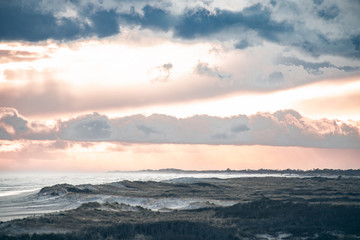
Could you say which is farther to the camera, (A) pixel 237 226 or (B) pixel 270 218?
(B) pixel 270 218

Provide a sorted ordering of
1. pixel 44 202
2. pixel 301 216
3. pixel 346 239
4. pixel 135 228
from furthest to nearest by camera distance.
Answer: pixel 44 202 < pixel 301 216 < pixel 135 228 < pixel 346 239

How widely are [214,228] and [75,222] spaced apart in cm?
1802

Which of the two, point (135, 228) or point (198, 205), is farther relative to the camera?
point (198, 205)

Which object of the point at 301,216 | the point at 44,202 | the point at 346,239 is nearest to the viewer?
the point at 346,239

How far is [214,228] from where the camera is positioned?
51438 millimetres

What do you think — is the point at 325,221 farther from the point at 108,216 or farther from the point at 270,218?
the point at 108,216

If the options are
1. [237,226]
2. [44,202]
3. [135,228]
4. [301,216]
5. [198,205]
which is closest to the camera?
[135,228]

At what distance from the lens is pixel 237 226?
54438mm

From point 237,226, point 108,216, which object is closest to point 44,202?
point 108,216

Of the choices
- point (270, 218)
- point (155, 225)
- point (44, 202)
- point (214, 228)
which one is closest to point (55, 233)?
point (155, 225)

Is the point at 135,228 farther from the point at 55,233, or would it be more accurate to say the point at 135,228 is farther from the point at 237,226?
the point at 237,226

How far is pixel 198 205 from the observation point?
73312 mm

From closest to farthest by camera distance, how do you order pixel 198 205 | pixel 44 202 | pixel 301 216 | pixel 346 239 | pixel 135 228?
pixel 346 239 → pixel 135 228 → pixel 301 216 → pixel 198 205 → pixel 44 202

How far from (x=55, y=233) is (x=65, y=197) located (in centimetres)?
4706
